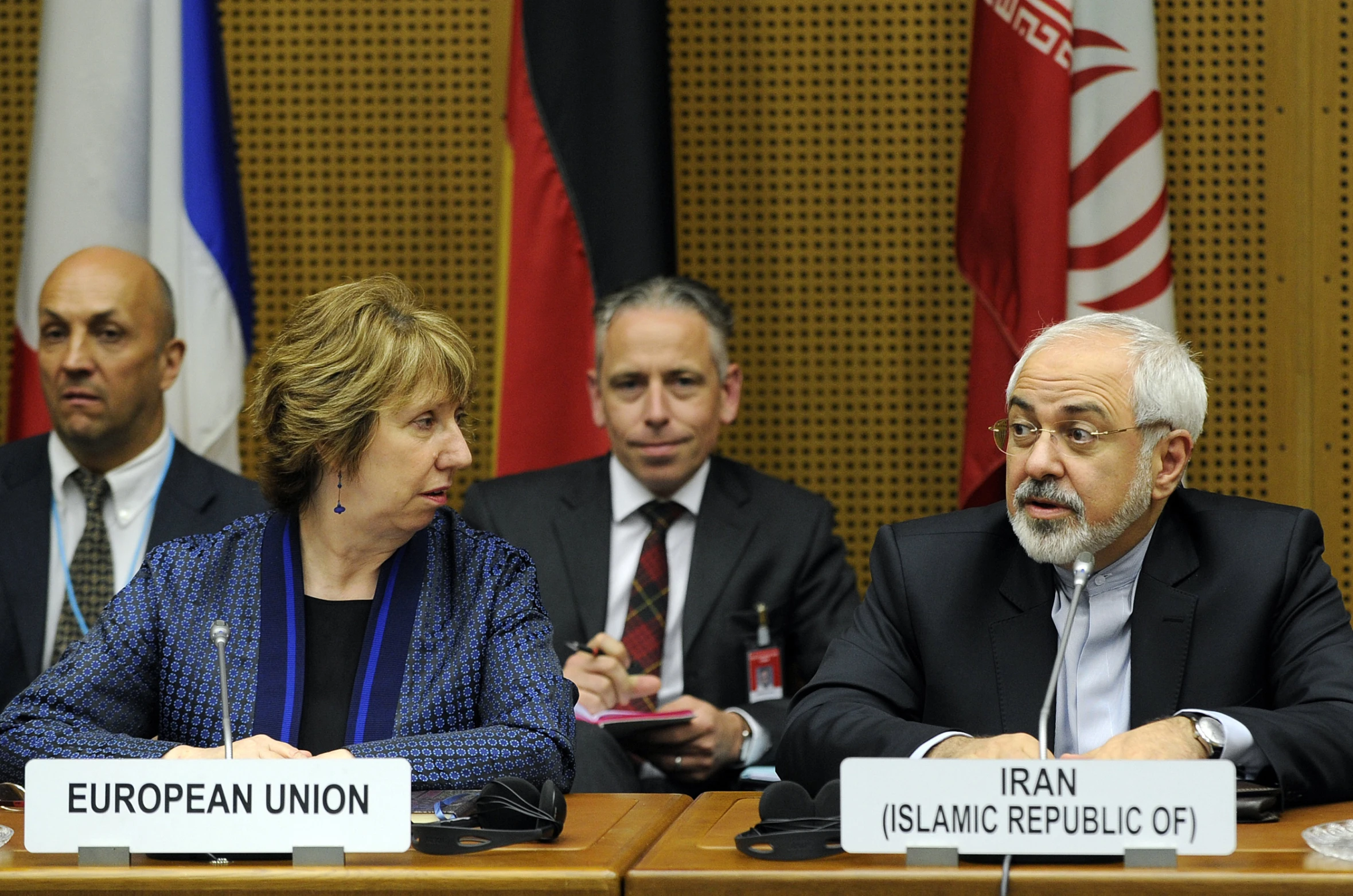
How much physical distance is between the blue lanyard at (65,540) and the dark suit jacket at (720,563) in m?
0.72

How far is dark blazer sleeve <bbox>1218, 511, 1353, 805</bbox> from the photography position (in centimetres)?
200

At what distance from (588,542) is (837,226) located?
146 cm

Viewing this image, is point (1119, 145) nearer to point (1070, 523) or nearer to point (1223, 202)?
point (1223, 202)

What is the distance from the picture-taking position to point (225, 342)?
12.8 feet

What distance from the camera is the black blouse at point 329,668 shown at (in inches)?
88.5

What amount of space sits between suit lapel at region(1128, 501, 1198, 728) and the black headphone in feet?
3.41

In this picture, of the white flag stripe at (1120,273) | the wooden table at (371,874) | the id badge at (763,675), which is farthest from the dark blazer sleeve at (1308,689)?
the white flag stripe at (1120,273)

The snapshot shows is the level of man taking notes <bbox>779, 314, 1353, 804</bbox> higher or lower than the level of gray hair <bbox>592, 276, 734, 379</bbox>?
lower

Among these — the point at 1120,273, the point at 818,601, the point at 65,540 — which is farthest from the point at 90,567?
the point at 1120,273

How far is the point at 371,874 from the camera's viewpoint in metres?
1.59

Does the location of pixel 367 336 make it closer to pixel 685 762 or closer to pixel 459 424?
pixel 459 424

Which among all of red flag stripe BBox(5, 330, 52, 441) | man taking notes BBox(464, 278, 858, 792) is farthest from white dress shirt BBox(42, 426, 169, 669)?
man taking notes BBox(464, 278, 858, 792)

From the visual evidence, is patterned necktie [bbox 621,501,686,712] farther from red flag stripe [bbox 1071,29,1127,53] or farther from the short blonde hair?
red flag stripe [bbox 1071,29,1127,53]

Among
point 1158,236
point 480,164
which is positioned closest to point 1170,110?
point 1158,236
